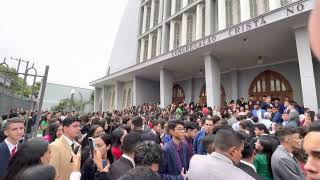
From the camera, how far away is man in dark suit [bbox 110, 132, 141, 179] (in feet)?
9.71

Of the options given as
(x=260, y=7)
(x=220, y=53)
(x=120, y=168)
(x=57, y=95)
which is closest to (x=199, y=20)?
(x=260, y=7)

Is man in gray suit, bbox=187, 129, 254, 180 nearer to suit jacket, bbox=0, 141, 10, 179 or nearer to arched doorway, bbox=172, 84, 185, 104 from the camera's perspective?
suit jacket, bbox=0, 141, 10, 179

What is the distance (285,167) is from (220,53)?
10777 millimetres

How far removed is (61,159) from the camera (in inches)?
137

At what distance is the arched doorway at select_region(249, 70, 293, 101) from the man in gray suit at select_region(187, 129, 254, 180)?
13.4 metres

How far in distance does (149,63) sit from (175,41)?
3.89m

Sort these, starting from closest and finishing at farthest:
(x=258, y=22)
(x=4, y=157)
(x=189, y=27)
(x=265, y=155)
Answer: (x=4, y=157) → (x=265, y=155) → (x=258, y=22) → (x=189, y=27)

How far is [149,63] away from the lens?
667 inches

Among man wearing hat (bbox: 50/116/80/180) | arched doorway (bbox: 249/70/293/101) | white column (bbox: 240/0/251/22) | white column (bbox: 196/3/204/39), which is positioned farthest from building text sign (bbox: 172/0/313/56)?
man wearing hat (bbox: 50/116/80/180)

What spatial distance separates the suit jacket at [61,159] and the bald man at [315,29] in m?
3.42

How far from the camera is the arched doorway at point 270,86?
14648mm

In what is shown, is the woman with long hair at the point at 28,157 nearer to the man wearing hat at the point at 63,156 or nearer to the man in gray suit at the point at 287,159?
the man wearing hat at the point at 63,156

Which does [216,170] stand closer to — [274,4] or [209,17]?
[274,4]

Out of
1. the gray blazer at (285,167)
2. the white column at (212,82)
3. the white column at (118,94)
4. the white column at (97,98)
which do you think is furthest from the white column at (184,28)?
the white column at (97,98)
